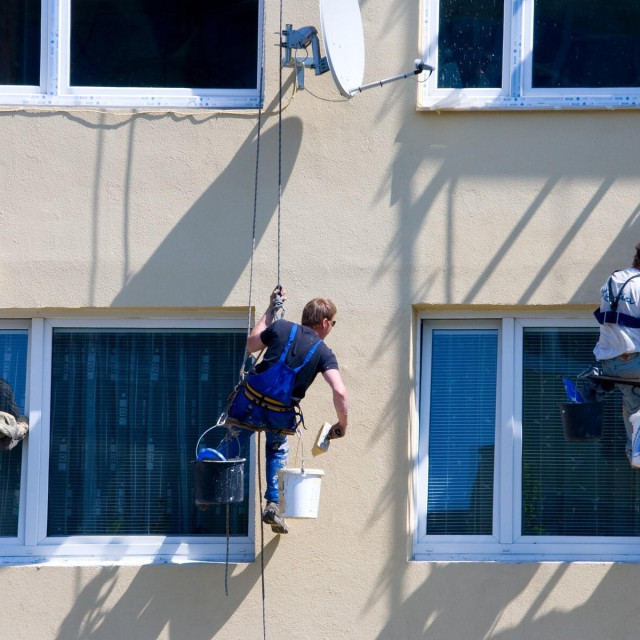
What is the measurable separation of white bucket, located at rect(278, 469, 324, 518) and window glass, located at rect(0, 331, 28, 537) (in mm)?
1800

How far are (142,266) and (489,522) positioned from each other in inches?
101

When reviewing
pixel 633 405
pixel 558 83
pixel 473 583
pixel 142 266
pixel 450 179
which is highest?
pixel 558 83

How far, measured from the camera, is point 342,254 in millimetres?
7512

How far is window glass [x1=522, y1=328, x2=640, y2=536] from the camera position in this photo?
296 inches

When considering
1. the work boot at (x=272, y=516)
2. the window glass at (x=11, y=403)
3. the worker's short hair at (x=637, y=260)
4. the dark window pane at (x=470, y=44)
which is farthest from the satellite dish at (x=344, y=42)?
the window glass at (x=11, y=403)

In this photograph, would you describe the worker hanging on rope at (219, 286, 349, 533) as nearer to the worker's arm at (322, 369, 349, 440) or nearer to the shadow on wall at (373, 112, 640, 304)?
the worker's arm at (322, 369, 349, 440)

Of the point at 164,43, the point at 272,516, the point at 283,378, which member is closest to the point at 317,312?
the point at 283,378

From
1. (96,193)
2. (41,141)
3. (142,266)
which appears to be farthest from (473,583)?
(41,141)

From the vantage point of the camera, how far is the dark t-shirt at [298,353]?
22.5ft

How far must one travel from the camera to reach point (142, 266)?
754cm

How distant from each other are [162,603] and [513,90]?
3.70m

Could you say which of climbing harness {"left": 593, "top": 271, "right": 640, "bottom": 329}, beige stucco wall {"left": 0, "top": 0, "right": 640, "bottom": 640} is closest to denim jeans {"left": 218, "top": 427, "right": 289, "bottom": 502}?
beige stucco wall {"left": 0, "top": 0, "right": 640, "bottom": 640}

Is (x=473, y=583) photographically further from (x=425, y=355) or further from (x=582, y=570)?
(x=425, y=355)

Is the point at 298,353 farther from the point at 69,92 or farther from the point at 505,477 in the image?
the point at 69,92
